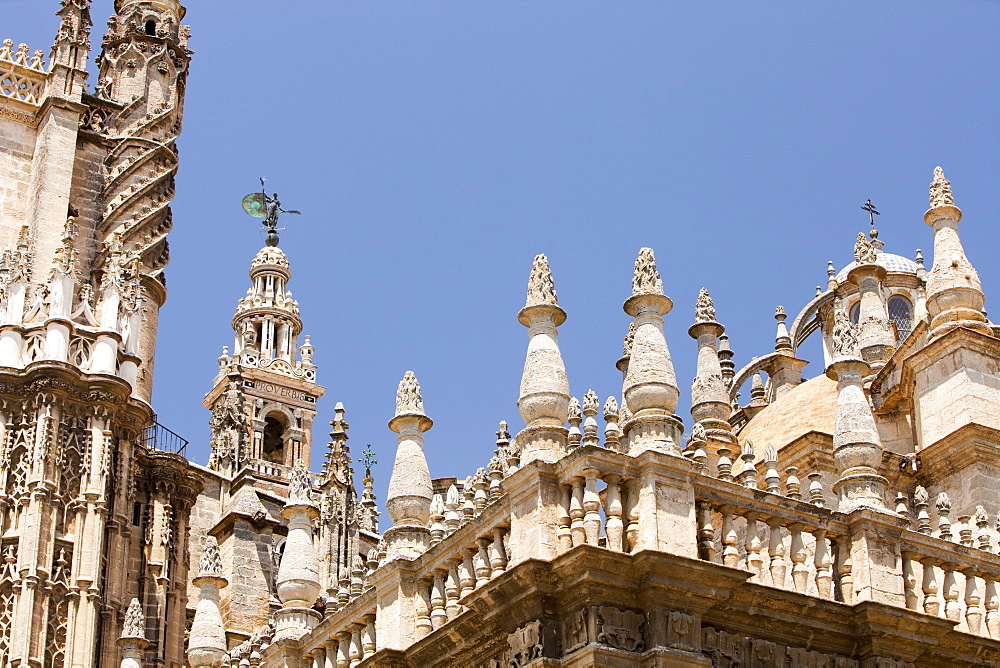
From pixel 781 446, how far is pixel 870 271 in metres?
3.46

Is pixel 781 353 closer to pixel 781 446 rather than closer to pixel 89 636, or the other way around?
pixel 781 446

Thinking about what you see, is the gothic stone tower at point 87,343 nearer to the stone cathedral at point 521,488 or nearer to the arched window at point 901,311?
the stone cathedral at point 521,488

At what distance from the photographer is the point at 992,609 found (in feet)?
43.9

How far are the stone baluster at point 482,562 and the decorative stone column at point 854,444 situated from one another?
3242 mm

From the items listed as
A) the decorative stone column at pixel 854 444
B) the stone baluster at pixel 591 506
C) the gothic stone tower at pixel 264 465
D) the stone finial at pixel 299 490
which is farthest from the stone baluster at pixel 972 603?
the gothic stone tower at pixel 264 465

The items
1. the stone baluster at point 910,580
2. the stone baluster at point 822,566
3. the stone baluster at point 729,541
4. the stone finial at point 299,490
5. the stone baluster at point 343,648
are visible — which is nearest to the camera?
the stone baluster at point 729,541

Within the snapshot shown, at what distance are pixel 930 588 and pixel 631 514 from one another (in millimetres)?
3188

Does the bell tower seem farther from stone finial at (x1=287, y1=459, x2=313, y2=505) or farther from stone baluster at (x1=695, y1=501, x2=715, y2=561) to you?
stone baluster at (x1=695, y1=501, x2=715, y2=561)

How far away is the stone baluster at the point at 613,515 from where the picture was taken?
37.9ft

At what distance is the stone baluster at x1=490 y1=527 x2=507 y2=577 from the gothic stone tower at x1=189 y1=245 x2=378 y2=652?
604 cm

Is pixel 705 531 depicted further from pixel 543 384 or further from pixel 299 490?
Answer: pixel 299 490

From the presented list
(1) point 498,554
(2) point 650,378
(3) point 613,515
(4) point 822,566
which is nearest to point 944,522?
(4) point 822,566

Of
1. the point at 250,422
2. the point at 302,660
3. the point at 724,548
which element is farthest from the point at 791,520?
the point at 250,422

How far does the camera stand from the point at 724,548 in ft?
40.0
